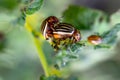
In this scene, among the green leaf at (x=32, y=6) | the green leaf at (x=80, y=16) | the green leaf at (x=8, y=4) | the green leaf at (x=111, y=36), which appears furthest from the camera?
the green leaf at (x=8, y=4)

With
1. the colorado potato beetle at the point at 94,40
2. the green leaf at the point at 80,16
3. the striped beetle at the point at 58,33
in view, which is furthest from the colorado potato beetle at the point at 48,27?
the green leaf at the point at 80,16

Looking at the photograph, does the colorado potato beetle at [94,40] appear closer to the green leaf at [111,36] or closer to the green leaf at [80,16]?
the green leaf at [111,36]

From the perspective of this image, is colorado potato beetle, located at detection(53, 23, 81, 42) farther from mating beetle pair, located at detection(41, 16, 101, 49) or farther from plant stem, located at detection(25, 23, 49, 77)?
plant stem, located at detection(25, 23, 49, 77)

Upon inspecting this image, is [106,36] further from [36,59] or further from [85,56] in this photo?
[36,59]

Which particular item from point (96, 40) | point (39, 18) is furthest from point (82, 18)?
point (96, 40)

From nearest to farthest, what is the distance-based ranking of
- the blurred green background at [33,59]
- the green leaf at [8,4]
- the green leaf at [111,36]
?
1. the green leaf at [111,36]
2. the green leaf at [8,4]
3. the blurred green background at [33,59]

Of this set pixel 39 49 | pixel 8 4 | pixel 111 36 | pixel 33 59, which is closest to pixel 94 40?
pixel 111 36

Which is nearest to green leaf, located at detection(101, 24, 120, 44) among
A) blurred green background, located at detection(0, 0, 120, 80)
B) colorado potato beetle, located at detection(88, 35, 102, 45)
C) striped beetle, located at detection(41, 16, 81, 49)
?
colorado potato beetle, located at detection(88, 35, 102, 45)
